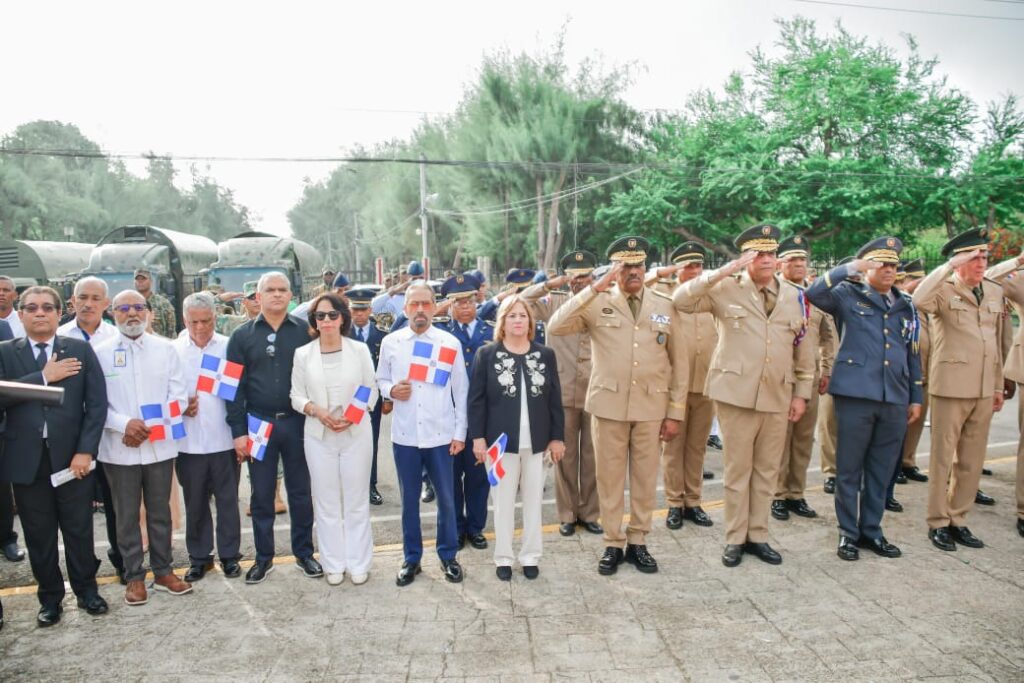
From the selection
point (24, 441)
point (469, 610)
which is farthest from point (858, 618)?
point (24, 441)

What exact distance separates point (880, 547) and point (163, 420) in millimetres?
5044

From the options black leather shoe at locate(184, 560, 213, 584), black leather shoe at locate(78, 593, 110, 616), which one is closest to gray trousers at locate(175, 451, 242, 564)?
black leather shoe at locate(184, 560, 213, 584)

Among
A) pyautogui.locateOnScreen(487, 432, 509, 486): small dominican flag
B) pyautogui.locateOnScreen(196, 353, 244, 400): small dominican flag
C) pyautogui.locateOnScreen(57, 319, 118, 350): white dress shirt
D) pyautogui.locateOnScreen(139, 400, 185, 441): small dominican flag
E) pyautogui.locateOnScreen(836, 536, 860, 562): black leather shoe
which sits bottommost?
pyautogui.locateOnScreen(836, 536, 860, 562): black leather shoe

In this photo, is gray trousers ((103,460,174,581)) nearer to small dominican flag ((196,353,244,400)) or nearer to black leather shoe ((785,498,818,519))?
small dominican flag ((196,353,244,400))

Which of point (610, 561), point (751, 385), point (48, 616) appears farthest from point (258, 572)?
point (751, 385)

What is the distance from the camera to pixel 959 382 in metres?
5.18

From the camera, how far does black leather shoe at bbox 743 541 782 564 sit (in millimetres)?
4781

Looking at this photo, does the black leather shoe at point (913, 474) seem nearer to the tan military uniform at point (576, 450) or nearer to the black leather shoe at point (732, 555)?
the black leather shoe at point (732, 555)

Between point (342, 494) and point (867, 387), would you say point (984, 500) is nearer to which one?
point (867, 387)

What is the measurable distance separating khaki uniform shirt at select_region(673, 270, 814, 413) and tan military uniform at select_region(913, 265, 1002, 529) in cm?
107

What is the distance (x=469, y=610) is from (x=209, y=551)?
1.95 metres

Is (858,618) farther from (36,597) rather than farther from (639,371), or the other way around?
(36,597)

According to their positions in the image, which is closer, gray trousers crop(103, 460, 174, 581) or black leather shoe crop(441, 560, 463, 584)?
gray trousers crop(103, 460, 174, 581)

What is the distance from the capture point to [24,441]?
3982 millimetres
